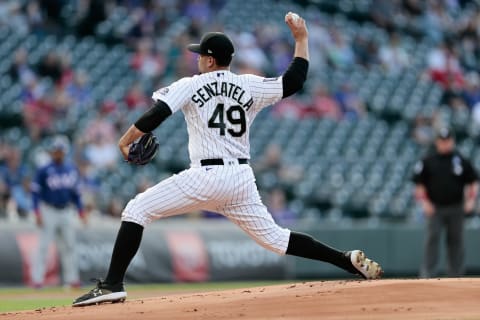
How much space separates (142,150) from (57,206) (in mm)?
6586

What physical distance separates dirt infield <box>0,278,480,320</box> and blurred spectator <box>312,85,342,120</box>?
1232 cm

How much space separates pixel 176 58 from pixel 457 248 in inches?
320

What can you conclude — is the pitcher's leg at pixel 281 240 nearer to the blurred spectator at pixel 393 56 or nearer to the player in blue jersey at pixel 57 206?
the player in blue jersey at pixel 57 206

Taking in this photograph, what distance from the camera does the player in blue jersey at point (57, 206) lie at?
522 inches

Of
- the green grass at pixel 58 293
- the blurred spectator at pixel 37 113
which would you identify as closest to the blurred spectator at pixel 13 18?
the blurred spectator at pixel 37 113

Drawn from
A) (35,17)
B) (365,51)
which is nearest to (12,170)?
(35,17)

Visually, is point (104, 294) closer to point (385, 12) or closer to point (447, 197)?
point (447, 197)

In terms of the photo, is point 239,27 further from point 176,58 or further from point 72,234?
point 72,234

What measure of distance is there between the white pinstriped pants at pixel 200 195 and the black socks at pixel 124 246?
2.0 inches

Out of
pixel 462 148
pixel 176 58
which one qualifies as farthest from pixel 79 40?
pixel 462 148

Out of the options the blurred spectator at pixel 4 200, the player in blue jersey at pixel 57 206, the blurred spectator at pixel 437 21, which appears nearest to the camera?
the player in blue jersey at pixel 57 206

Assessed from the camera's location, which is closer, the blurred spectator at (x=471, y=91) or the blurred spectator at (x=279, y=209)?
the blurred spectator at (x=279, y=209)

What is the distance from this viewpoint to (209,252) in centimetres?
1511

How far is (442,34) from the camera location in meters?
24.0
